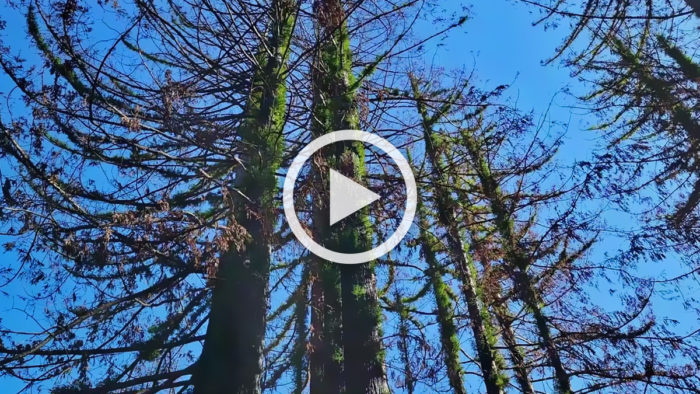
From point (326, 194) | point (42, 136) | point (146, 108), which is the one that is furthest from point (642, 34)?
point (42, 136)

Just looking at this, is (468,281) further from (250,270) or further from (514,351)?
(250,270)

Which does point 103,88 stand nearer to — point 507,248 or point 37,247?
point 37,247

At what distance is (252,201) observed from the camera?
207 inches

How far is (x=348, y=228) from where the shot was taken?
5730 mm

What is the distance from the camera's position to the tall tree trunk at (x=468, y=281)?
7129 millimetres

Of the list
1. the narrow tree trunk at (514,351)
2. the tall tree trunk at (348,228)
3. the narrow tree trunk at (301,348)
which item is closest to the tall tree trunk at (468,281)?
the narrow tree trunk at (514,351)

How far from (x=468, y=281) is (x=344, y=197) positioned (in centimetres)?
336

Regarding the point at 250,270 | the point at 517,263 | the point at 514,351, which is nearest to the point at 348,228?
the point at 250,270

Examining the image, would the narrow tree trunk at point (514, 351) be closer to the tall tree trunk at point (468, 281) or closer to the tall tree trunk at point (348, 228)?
the tall tree trunk at point (468, 281)

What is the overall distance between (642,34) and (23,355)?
10.3 metres

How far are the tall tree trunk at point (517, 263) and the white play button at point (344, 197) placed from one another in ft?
8.11

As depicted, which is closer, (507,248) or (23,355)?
(23,355)
